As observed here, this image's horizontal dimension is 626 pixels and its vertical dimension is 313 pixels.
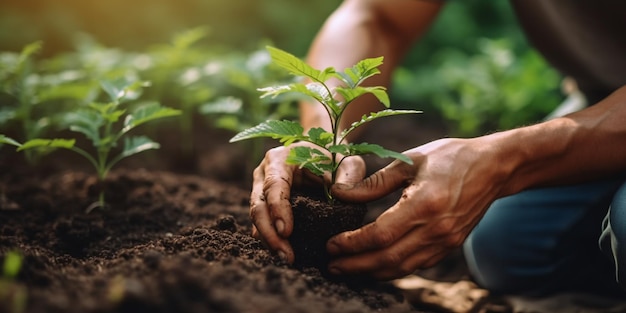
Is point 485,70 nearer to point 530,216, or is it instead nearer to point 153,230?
point 530,216

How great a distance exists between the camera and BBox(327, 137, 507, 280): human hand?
1.65 m

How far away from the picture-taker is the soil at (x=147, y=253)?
4.06 ft

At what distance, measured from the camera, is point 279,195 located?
167 cm

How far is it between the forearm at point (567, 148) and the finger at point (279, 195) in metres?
0.63

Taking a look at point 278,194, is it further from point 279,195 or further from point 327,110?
point 327,110

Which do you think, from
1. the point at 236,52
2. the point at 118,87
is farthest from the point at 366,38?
the point at 236,52

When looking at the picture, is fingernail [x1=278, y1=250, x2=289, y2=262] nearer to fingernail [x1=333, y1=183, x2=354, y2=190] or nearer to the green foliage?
fingernail [x1=333, y1=183, x2=354, y2=190]

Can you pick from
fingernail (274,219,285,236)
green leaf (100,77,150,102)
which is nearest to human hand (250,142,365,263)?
fingernail (274,219,285,236)

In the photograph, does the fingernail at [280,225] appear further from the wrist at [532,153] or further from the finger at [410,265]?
the wrist at [532,153]

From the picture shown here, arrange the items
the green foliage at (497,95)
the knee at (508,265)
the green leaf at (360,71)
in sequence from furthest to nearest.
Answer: the green foliage at (497,95) → the knee at (508,265) → the green leaf at (360,71)

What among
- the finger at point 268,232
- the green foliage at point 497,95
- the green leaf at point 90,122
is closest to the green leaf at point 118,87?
the green leaf at point 90,122

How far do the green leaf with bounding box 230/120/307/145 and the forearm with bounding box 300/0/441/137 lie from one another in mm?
591

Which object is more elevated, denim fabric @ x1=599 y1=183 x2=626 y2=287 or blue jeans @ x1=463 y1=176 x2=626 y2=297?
denim fabric @ x1=599 y1=183 x2=626 y2=287

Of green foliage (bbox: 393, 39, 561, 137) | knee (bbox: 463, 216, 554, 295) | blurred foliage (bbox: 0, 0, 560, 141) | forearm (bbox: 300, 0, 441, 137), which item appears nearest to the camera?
forearm (bbox: 300, 0, 441, 137)
